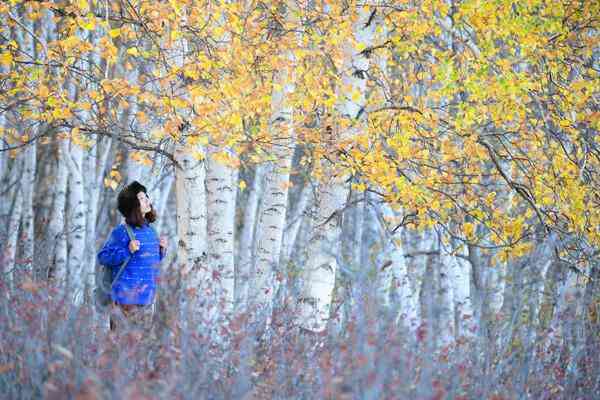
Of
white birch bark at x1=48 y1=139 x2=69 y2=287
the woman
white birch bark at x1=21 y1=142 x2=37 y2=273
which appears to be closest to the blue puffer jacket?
the woman

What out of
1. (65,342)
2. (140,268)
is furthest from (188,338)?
(140,268)

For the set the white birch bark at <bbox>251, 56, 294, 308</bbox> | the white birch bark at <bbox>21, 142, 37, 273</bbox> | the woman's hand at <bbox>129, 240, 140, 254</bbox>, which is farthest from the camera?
the white birch bark at <bbox>21, 142, 37, 273</bbox>

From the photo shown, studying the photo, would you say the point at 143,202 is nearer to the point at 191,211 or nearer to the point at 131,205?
the point at 131,205

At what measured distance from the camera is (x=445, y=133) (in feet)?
31.1

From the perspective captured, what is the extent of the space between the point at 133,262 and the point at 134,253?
0.26 ft

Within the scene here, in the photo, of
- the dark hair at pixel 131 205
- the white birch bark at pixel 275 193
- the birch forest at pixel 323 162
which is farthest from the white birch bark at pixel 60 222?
the dark hair at pixel 131 205

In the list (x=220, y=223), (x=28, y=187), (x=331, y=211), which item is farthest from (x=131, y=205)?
(x=28, y=187)

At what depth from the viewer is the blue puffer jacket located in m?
7.82

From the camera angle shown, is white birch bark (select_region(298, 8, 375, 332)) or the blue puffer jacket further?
white birch bark (select_region(298, 8, 375, 332))

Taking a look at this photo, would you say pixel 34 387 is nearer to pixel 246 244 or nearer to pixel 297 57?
pixel 297 57

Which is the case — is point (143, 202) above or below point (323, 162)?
below

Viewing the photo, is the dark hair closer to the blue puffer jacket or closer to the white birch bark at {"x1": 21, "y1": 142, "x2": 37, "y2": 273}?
the blue puffer jacket

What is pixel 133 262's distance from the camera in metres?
7.92

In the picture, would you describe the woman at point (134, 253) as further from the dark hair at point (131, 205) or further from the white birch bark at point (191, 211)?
the white birch bark at point (191, 211)
